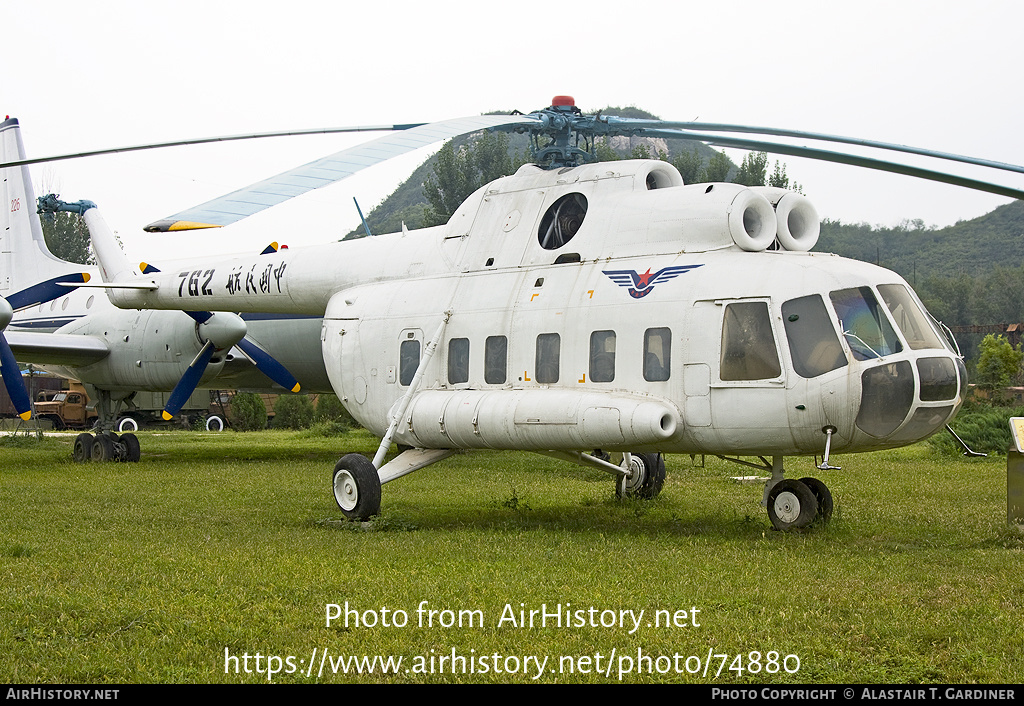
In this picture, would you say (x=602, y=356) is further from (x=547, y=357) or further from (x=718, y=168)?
(x=718, y=168)

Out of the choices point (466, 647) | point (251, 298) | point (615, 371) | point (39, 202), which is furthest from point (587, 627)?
point (39, 202)

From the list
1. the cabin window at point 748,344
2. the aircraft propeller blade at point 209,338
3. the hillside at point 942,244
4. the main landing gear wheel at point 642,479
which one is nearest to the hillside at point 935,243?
the hillside at point 942,244

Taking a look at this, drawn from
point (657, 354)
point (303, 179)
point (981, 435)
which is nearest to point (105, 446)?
Answer: point (303, 179)

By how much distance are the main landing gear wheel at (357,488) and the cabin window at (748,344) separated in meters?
3.76

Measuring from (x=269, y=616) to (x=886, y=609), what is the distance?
13.1ft

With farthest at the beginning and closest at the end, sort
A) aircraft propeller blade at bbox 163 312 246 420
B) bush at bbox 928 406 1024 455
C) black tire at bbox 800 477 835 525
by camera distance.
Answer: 1. bush at bbox 928 406 1024 455
2. aircraft propeller blade at bbox 163 312 246 420
3. black tire at bbox 800 477 835 525

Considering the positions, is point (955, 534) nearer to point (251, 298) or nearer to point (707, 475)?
point (707, 475)

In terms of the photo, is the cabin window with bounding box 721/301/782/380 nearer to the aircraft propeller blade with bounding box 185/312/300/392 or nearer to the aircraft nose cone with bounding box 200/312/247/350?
the aircraft propeller blade with bounding box 185/312/300/392

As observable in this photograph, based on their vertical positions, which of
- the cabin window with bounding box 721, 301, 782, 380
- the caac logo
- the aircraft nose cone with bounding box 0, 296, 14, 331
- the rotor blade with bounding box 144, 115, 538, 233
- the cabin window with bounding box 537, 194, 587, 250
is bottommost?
the aircraft nose cone with bounding box 0, 296, 14, 331

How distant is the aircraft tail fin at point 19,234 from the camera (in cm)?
2306

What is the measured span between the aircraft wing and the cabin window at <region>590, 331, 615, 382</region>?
14.2m

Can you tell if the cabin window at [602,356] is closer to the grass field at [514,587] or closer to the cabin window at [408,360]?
the grass field at [514,587]

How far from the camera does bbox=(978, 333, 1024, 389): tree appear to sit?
25000 millimetres

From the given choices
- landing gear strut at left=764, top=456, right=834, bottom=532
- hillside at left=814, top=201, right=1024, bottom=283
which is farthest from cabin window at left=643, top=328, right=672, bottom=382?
hillside at left=814, top=201, right=1024, bottom=283
